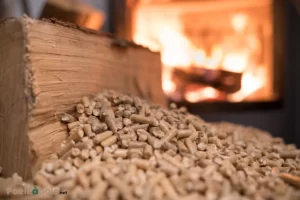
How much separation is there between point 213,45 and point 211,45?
0.04 ft

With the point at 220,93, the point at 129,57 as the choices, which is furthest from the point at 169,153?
the point at 220,93

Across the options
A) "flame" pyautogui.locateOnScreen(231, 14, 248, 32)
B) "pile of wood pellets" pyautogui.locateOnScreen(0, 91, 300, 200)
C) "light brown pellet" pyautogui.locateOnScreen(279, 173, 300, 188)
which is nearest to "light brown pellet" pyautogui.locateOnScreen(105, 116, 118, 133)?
"pile of wood pellets" pyautogui.locateOnScreen(0, 91, 300, 200)

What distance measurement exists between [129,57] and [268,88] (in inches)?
37.4

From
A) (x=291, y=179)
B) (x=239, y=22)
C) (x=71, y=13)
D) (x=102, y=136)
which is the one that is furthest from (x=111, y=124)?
(x=239, y=22)

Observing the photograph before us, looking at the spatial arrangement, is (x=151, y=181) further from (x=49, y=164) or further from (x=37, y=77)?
(x=37, y=77)

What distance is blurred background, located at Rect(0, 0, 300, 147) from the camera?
1884 mm

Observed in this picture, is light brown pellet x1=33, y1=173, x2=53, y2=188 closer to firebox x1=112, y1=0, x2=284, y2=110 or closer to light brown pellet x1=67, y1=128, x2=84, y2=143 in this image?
light brown pellet x1=67, y1=128, x2=84, y2=143

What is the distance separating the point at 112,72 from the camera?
3.98ft

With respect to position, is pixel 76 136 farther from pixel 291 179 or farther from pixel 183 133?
pixel 291 179

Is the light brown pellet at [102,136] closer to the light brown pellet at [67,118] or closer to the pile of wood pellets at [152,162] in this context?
the pile of wood pellets at [152,162]

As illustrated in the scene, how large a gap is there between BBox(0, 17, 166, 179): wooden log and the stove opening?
3.22ft

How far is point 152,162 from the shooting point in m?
0.79

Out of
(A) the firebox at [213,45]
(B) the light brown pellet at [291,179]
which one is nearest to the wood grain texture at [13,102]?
(B) the light brown pellet at [291,179]

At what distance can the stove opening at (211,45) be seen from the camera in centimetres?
195
